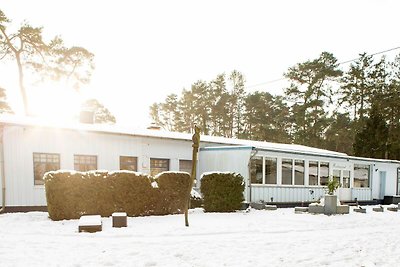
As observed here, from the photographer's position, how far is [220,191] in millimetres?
16703

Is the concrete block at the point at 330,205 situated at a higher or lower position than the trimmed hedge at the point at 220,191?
lower

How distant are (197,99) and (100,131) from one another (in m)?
40.0

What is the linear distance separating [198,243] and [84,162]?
33.6 feet

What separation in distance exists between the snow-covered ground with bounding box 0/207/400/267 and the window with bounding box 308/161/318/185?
8.97 meters

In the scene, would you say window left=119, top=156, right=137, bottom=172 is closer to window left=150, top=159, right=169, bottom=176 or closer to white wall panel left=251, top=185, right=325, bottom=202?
window left=150, top=159, right=169, bottom=176

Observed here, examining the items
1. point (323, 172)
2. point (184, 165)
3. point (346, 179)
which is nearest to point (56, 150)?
point (184, 165)

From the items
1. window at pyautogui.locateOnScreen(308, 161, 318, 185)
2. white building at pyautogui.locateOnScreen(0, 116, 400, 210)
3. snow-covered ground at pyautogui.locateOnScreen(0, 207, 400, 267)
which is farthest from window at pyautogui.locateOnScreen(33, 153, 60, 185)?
window at pyautogui.locateOnScreen(308, 161, 318, 185)

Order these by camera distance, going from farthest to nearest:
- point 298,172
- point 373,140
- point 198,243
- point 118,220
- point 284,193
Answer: point 373,140
point 298,172
point 284,193
point 118,220
point 198,243

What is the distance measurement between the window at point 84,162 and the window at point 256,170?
819 centimetres

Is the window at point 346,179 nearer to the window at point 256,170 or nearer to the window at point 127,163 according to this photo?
the window at point 256,170

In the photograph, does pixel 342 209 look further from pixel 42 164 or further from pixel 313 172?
pixel 42 164

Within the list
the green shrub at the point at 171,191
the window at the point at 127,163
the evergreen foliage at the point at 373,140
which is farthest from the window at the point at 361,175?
the window at the point at 127,163

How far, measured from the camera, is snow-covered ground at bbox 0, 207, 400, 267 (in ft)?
24.5

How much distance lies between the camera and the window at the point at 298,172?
73.4ft
